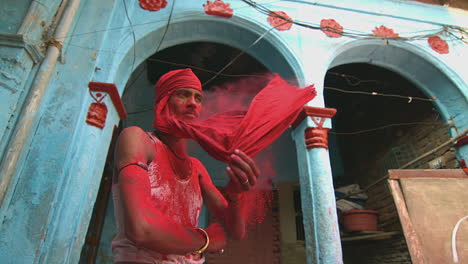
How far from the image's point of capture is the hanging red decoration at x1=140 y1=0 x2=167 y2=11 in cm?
434

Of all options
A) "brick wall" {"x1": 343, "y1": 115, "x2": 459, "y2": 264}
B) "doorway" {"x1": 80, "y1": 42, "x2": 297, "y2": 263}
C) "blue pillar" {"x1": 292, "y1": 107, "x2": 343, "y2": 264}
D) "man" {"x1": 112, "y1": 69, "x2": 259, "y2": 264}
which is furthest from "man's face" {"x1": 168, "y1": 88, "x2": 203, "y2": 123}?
"brick wall" {"x1": 343, "y1": 115, "x2": 459, "y2": 264}

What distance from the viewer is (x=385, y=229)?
5594 mm

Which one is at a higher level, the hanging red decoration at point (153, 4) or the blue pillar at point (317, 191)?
the hanging red decoration at point (153, 4)

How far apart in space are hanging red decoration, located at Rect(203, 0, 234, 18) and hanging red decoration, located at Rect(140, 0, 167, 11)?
716mm

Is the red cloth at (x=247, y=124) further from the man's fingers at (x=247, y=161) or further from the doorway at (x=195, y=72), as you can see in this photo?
the doorway at (x=195, y=72)

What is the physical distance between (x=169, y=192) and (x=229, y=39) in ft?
13.9

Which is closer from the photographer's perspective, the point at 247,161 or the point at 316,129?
the point at 247,161

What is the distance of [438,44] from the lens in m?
5.07

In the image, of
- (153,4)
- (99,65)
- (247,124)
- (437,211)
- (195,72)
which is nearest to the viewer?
(247,124)

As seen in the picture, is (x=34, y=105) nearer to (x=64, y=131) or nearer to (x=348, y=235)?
(x=64, y=131)

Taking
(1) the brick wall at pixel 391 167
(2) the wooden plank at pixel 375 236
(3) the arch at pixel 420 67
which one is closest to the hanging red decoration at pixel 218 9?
(3) the arch at pixel 420 67

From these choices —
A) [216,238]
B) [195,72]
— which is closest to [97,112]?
[216,238]

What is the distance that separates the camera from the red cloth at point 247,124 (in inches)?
40.6

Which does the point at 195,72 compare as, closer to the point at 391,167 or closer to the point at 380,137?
the point at 380,137
